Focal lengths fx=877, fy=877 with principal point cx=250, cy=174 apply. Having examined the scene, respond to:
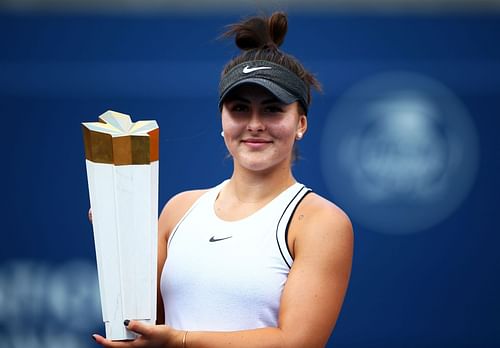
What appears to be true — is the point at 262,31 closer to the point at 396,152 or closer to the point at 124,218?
the point at 124,218

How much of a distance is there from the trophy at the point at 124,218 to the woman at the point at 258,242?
6cm

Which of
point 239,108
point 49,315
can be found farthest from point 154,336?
point 49,315

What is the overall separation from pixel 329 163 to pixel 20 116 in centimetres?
133

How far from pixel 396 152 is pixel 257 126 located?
6.03 ft

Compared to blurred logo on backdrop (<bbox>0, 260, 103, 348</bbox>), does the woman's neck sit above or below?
above

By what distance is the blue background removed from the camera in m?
3.69

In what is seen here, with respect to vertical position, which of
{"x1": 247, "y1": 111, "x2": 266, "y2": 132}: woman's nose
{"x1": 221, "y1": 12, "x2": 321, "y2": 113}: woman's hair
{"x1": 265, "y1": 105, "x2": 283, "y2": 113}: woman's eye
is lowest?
{"x1": 247, "y1": 111, "x2": 266, "y2": 132}: woman's nose

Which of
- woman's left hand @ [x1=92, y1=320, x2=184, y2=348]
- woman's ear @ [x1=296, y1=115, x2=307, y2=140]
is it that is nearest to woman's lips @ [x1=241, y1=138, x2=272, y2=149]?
woman's ear @ [x1=296, y1=115, x2=307, y2=140]

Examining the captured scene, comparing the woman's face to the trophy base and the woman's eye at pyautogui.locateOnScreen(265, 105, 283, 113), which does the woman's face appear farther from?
the trophy base

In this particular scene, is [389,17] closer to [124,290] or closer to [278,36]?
[278,36]

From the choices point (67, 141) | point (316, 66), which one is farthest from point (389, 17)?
point (67, 141)

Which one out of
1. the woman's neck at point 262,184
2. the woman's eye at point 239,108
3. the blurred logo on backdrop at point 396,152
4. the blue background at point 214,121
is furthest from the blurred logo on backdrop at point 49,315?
the woman's eye at point 239,108

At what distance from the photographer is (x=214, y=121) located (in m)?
3.72

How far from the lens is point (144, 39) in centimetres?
374
